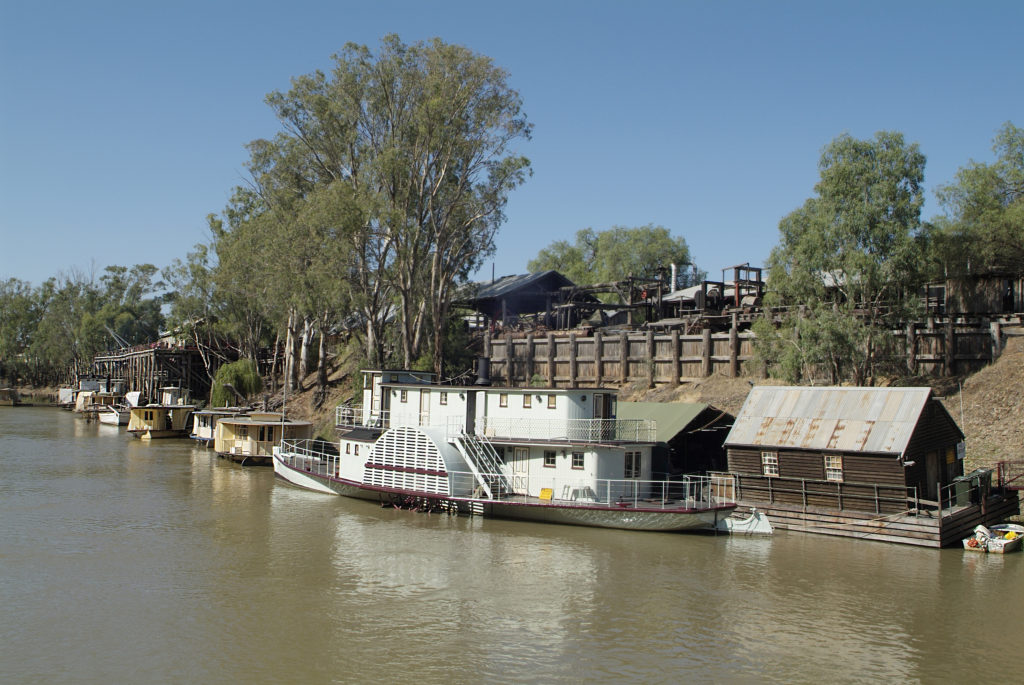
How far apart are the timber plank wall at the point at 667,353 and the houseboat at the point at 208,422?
19.0 m

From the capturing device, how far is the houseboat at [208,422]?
195 ft

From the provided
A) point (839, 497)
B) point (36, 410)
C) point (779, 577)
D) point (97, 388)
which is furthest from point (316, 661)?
point (36, 410)

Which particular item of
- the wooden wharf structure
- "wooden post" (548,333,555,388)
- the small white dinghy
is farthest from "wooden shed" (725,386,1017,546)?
the wooden wharf structure

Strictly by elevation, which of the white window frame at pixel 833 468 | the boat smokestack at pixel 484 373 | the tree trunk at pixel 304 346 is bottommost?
the white window frame at pixel 833 468

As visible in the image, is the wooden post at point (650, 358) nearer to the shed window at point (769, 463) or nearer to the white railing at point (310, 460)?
the shed window at point (769, 463)

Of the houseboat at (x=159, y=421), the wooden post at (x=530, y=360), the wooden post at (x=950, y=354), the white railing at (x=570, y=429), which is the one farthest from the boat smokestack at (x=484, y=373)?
the houseboat at (x=159, y=421)

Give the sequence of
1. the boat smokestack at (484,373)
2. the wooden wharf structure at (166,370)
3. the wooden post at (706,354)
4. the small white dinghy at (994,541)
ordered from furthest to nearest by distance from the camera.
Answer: the wooden wharf structure at (166,370) → the wooden post at (706,354) → the boat smokestack at (484,373) → the small white dinghy at (994,541)

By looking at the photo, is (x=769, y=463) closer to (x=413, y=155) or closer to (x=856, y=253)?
(x=856, y=253)

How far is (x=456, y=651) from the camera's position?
18203mm

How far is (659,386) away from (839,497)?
19460 mm

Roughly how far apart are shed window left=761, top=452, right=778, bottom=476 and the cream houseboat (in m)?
1.83

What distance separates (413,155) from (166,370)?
51.4 metres

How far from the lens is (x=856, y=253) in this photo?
3709 centimetres

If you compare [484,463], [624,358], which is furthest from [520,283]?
[484,463]
